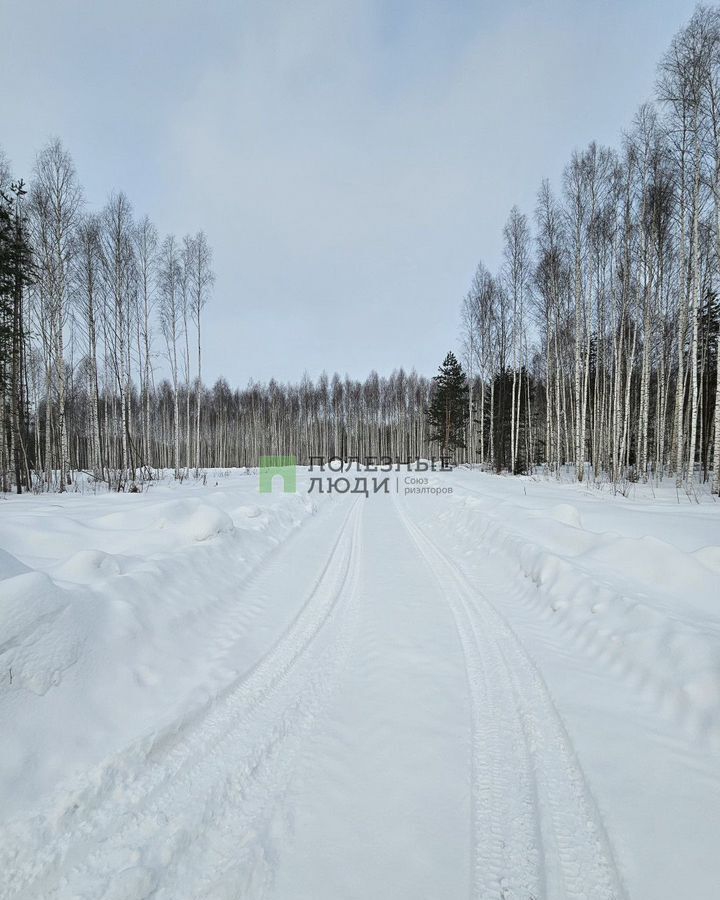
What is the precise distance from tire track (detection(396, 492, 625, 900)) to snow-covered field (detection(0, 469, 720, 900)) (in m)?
0.01

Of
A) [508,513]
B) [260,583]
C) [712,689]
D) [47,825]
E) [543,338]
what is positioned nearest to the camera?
[47,825]

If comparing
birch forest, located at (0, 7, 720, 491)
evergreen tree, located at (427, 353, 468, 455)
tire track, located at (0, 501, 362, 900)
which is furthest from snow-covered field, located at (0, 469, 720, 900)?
evergreen tree, located at (427, 353, 468, 455)

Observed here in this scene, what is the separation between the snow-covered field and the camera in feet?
5.22

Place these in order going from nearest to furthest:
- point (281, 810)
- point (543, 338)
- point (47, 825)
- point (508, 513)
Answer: point (47, 825), point (281, 810), point (508, 513), point (543, 338)

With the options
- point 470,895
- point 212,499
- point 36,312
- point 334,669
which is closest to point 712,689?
point 470,895

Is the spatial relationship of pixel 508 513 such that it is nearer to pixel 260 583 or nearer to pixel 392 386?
pixel 260 583

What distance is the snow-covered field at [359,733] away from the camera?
1.59 meters

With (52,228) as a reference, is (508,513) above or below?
below

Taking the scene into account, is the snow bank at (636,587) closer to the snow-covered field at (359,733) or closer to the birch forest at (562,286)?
the snow-covered field at (359,733)

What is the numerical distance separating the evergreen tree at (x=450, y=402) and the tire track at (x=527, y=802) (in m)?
30.2

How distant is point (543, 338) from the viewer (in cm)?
2266

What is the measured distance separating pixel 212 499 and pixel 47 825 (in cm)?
914

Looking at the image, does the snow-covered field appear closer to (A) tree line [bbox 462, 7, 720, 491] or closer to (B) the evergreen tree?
(A) tree line [bbox 462, 7, 720, 491]

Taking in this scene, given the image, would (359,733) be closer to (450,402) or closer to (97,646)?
(97,646)
